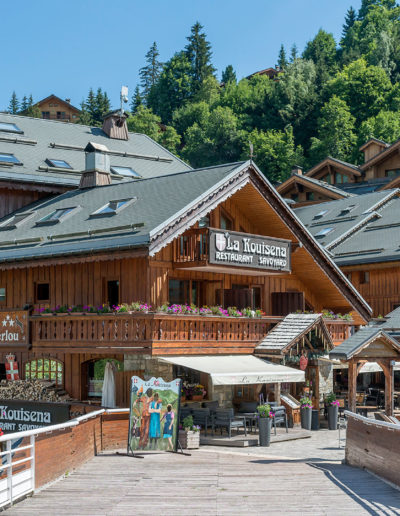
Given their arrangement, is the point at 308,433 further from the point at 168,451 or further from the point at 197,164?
the point at 197,164

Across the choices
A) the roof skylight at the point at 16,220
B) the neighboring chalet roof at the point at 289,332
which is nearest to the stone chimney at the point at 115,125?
the roof skylight at the point at 16,220

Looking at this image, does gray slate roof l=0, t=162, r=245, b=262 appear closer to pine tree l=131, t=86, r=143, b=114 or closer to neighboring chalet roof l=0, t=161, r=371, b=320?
neighboring chalet roof l=0, t=161, r=371, b=320

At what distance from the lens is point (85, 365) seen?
2794cm

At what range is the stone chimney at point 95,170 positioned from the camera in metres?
33.4

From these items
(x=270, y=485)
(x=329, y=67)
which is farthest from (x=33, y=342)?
(x=329, y=67)

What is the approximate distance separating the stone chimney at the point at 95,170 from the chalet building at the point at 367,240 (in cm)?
1024

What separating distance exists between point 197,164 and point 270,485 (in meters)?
80.5

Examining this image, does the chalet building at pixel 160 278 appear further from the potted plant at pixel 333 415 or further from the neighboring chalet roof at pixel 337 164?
the neighboring chalet roof at pixel 337 164

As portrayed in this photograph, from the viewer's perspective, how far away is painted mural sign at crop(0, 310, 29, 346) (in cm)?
2794

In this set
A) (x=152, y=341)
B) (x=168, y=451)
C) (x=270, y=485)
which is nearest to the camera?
(x=270, y=485)

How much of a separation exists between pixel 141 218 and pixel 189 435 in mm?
7409

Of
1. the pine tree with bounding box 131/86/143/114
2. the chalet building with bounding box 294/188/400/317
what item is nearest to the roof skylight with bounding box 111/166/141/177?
the chalet building with bounding box 294/188/400/317

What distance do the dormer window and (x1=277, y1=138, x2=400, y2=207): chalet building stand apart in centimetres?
3343

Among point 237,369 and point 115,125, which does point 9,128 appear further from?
point 237,369
